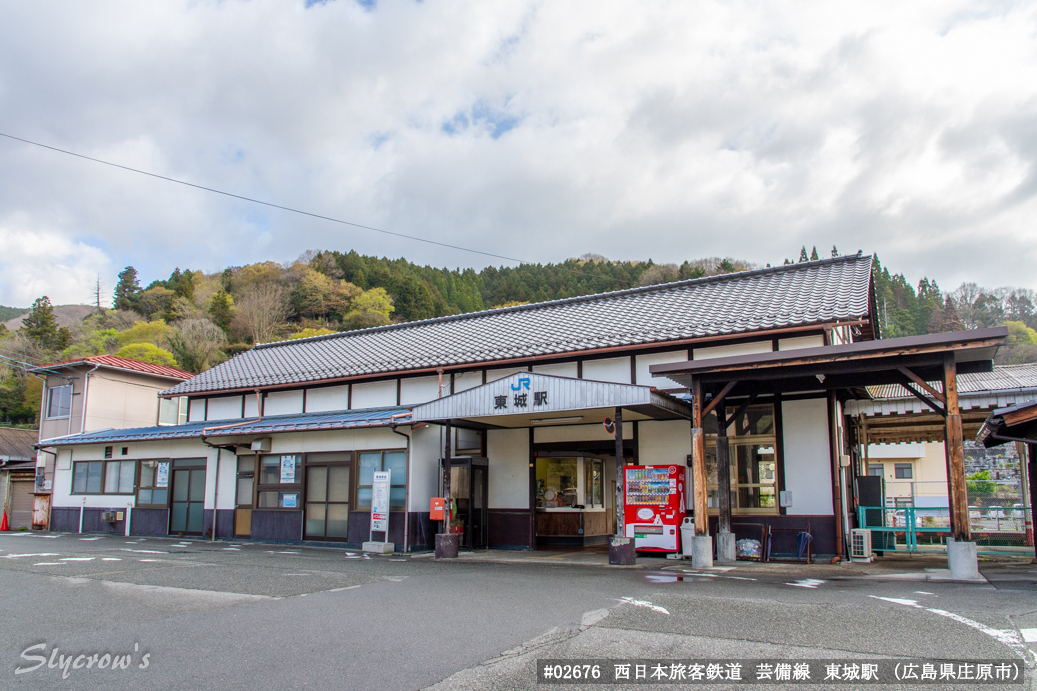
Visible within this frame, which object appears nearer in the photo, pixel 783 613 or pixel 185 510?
pixel 783 613

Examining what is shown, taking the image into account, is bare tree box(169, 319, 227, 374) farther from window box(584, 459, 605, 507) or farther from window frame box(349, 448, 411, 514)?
window box(584, 459, 605, 507)

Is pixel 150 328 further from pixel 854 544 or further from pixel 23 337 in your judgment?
pixel 854 544

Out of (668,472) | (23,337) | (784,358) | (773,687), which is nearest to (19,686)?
(773,687)

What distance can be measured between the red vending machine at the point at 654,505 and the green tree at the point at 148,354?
33.2 metres

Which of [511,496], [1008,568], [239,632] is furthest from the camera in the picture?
[511,496]

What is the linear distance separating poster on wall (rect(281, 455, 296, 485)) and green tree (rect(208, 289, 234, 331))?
36139 mm

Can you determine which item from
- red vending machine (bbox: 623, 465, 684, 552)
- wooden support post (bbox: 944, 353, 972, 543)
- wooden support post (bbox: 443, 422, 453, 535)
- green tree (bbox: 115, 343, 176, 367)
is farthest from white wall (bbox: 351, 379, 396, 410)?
green tree (bbox: 115, 343, 176, 367)

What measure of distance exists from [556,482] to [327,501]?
17.7 feet

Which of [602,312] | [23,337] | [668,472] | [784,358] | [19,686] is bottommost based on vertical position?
[19,686]

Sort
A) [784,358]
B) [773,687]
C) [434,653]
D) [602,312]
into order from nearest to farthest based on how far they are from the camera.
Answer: [773,687] < [434,653] < [784,358] < [602,312]

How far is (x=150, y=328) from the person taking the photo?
4600 cm

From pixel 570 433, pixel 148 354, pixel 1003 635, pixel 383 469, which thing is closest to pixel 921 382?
pixel 1003 635

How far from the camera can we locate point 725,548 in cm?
1204

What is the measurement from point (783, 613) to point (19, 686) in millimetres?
6511
